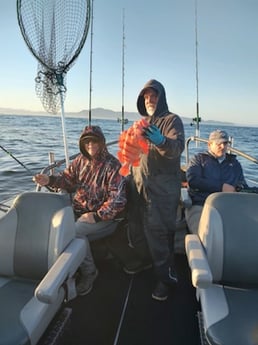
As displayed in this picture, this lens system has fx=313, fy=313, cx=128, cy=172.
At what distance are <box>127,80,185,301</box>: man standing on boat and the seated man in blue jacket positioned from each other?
657 mm

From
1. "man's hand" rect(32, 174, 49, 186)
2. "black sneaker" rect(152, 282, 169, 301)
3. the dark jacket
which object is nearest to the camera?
"black sneaker" rect(152, 282, 169, 301)

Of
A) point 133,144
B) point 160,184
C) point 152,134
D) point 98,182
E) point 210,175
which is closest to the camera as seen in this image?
point 152,134

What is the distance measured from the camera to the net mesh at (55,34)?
2963mm

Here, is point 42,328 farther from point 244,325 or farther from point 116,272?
point 116,272

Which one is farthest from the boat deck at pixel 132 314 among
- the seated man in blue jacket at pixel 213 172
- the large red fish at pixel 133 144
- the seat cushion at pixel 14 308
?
the large red fish at pixel 133 144

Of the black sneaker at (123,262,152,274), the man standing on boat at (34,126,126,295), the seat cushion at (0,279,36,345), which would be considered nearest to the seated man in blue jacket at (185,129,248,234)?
the black sneaker at (123,262,152,274)

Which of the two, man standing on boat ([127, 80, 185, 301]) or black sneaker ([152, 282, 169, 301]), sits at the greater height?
man standing on boat ([127, 80, 185, 301])

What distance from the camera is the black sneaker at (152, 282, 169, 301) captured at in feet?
8.88

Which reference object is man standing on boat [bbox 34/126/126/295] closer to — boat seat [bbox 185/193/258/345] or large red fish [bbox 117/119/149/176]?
large red fish [bbox 117/119/149/176]

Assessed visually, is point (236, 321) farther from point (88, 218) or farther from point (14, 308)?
point (88, 218)

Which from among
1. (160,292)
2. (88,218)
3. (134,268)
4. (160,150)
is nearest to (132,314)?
(160,292)

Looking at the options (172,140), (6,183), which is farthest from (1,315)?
(6,183)

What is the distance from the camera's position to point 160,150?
7.34 ft

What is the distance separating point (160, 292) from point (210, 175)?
50.7 inches
